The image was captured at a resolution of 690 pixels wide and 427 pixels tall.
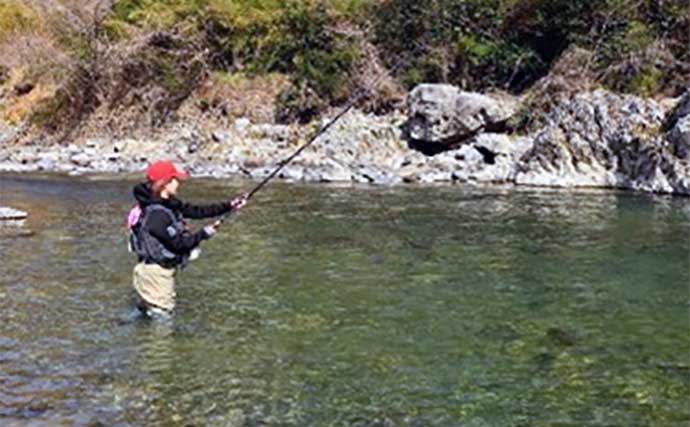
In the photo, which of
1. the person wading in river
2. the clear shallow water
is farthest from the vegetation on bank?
the person wading in river

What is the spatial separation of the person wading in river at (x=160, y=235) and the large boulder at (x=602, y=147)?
47.7 feet

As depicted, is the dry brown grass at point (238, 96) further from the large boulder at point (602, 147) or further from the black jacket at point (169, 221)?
the black jacket at point (169, 221)

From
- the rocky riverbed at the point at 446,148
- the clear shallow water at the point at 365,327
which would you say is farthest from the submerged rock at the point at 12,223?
the rocky riverbed at the point at 446,148

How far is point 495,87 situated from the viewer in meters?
33.3

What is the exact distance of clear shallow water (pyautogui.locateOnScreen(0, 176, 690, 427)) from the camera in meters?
8.20

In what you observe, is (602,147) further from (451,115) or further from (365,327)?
(365,327)

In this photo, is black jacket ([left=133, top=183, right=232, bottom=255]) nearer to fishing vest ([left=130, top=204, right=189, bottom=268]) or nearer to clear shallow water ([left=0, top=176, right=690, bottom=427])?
fishing vest ([left=130, top=204, right=189, bottom=268])

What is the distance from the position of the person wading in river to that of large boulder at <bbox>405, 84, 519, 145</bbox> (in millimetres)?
18599

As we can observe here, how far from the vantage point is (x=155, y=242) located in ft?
35.1

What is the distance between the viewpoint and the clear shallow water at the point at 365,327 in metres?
8.20

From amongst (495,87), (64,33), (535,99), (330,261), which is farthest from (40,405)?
(64,33)

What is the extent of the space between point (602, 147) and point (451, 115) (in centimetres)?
524

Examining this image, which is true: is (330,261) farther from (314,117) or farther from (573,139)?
(314,117)

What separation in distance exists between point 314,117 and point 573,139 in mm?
11124
